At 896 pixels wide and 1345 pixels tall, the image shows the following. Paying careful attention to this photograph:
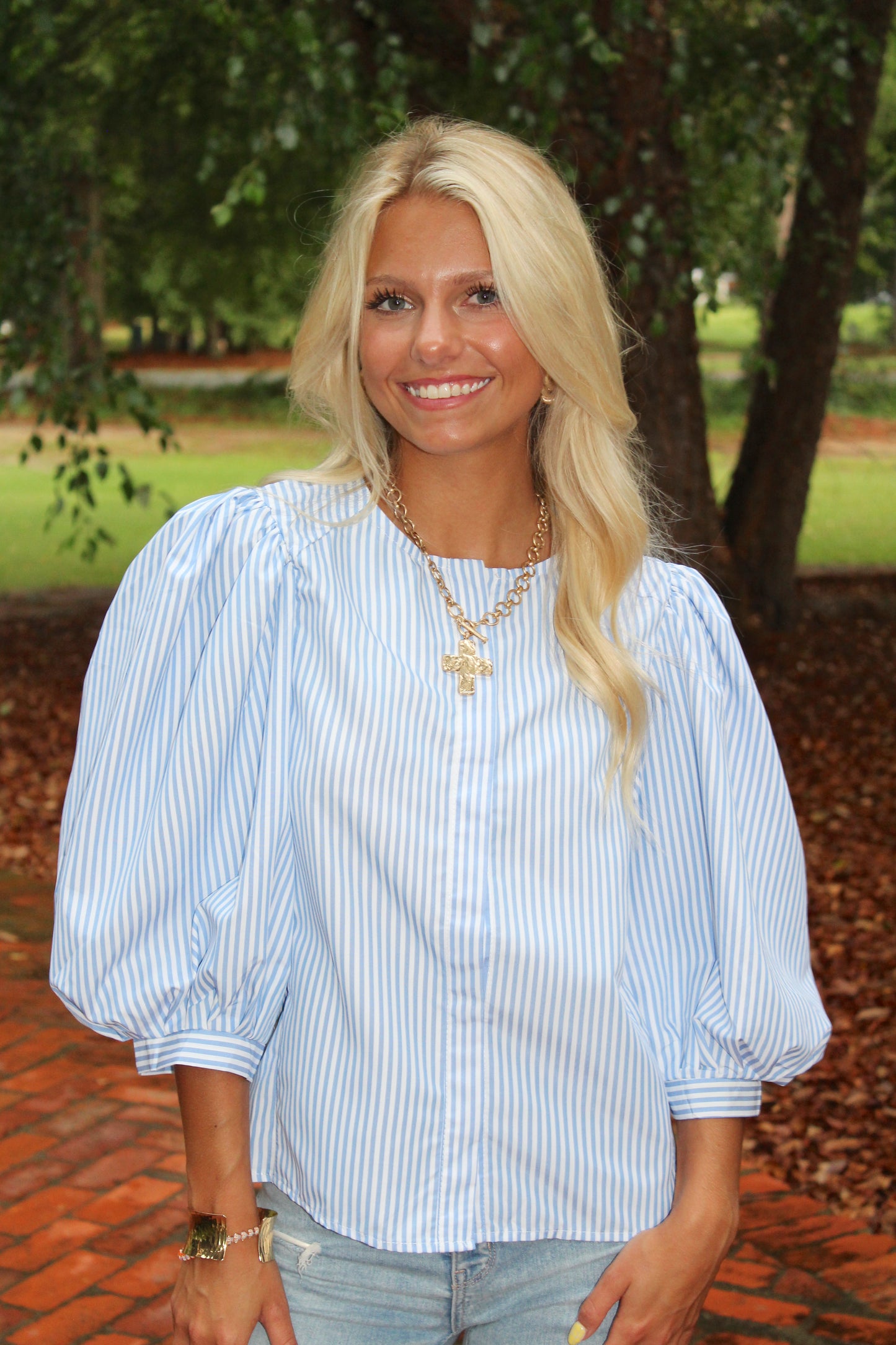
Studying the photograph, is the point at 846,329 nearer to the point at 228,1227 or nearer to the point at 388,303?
the point at 388,303

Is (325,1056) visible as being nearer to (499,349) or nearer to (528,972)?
(528,972)

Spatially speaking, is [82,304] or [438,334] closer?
[438,334]

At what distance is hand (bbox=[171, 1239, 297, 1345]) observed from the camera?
5.24 feet

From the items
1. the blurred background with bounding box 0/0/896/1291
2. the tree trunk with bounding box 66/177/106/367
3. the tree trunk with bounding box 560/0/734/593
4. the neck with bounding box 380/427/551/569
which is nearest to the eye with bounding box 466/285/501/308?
the neck with bounding box 380/427/551/569

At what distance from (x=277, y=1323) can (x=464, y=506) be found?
97 centimetres

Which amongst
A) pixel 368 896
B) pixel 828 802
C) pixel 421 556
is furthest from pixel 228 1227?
pixel 828 802

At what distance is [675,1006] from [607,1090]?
0.16 metres

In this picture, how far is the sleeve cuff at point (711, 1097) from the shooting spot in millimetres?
1780

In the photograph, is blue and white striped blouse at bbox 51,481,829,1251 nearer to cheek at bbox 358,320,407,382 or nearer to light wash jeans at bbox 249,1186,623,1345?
light wash jeans at bbox 249,1186,623,1345

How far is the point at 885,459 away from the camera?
2717 cm

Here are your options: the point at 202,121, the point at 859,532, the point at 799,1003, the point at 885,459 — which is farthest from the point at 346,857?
the point at 885,459

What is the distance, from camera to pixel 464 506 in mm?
1873

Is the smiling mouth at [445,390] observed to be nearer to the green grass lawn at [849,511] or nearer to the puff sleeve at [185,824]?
the puff sleeve at [185,824]

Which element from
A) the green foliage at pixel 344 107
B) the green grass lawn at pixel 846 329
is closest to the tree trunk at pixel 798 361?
the green foliage at pixel 344 107
